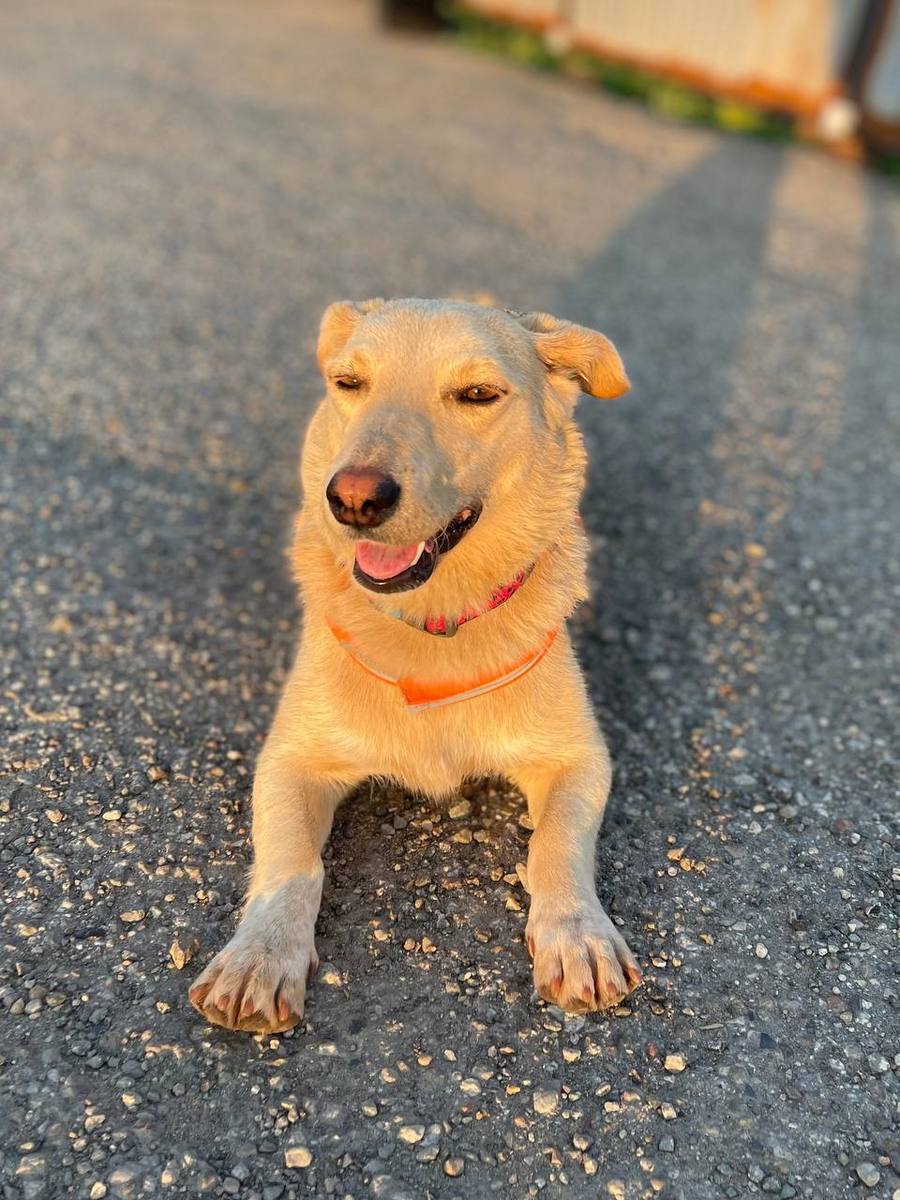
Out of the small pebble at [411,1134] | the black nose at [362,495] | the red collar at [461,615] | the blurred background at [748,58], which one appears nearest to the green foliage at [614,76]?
the blurred background at [748,58]

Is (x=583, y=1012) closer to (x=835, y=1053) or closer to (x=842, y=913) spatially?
(x=835, y=1053)

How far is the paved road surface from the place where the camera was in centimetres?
250

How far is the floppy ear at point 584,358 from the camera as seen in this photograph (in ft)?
10.7

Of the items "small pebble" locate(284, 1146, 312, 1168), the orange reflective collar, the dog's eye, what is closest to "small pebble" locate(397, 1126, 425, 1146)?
"small pebble" locate(284, 1146, 312, 1168)

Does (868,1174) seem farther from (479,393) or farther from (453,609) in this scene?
(479,393)

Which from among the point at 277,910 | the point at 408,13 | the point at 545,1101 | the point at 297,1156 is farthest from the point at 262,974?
the point at 408,13

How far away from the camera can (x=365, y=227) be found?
8836mm

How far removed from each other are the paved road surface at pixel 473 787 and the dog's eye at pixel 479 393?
54.2 inches

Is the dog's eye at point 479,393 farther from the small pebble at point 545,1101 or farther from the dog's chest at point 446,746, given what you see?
the small pebble at point 545,1101

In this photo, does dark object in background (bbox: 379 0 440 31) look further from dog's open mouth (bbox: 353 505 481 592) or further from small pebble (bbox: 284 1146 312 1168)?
small pebble (bbox: 284 1146 312 1168)

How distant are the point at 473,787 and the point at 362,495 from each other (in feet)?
4.45

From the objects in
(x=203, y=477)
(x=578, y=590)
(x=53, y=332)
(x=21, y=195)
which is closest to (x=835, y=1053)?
(x=578, y=590)

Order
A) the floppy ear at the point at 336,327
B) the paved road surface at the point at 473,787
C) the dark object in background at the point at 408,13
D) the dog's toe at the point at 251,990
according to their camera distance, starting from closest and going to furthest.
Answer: the paved road surface at the point at 473,787 < the dog's toe at the point at 251,990 < the floppy ear at the point at 336,327 < the dark object in background at the point at 408,13

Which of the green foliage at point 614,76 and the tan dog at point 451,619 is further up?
the tan dog at point 451,619
